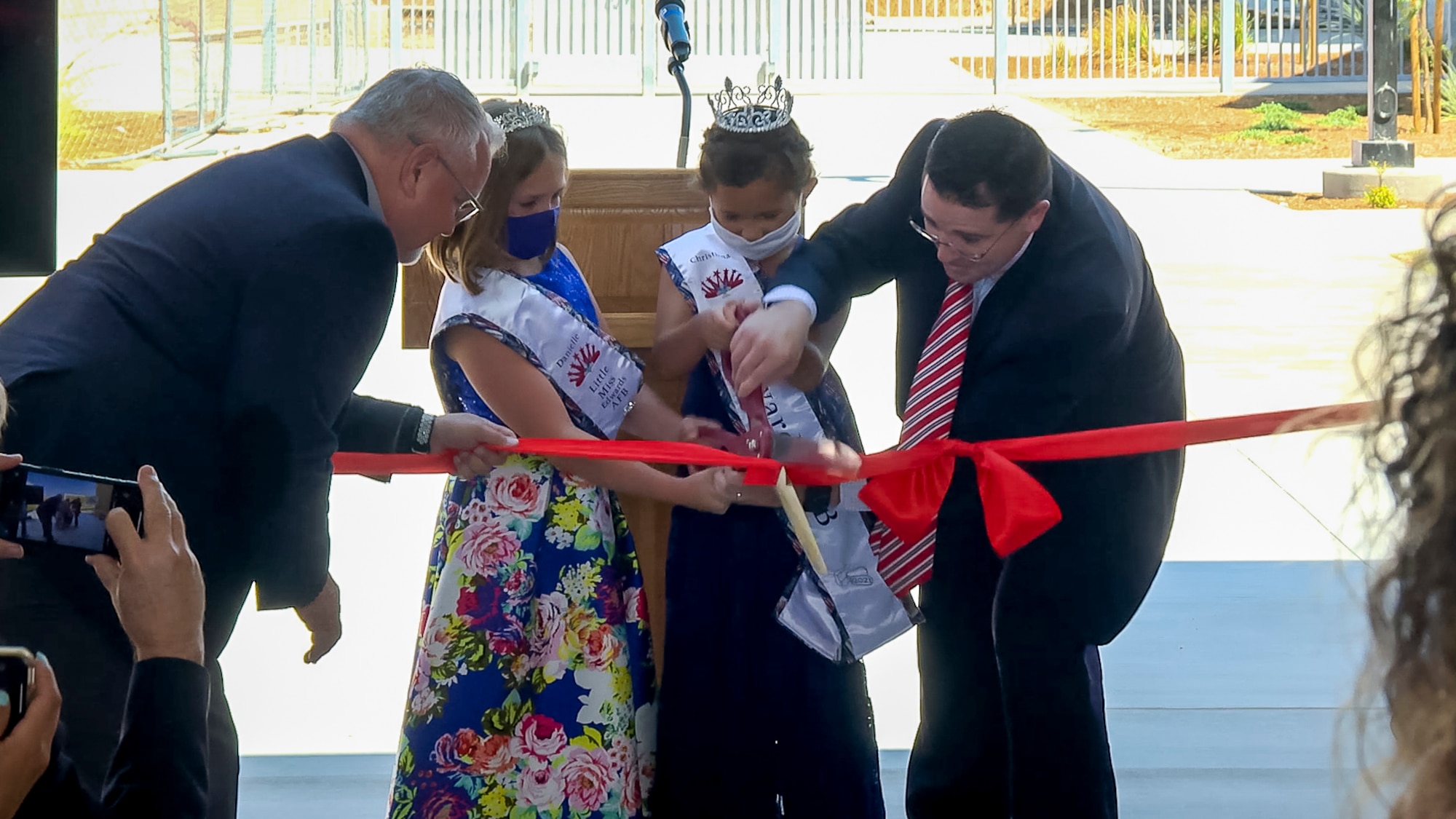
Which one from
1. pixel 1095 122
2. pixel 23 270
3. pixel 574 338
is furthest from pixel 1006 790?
pixel 1095 122

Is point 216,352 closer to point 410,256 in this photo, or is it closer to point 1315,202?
point 410,256

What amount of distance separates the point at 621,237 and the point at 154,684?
5.74 ft

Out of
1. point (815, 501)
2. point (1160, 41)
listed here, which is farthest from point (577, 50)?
point (815, 501)

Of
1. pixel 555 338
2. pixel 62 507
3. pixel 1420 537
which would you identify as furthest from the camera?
pixel 555 338

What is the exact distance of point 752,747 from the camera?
10.0ft

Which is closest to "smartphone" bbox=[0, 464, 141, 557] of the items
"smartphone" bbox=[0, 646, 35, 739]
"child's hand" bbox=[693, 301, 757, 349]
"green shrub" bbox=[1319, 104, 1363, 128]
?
"smartphone" bbox=[0, 646, 35, 739]

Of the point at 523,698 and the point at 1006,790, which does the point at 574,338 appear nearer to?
the point at 523,698

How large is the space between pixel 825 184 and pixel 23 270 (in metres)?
11.3

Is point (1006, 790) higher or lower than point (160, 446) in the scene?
lower

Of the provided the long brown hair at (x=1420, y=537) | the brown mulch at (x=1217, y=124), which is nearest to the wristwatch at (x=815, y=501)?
the long brown hair at (x=1420, y=537)

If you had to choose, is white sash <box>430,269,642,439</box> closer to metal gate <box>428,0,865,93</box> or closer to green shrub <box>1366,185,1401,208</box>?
green shrub <box>1366,185,1401,208</box>

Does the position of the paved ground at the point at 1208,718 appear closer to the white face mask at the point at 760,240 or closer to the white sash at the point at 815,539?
the white sash at the point at 815,539

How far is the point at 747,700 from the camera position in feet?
10.1

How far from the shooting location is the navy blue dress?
305cm
